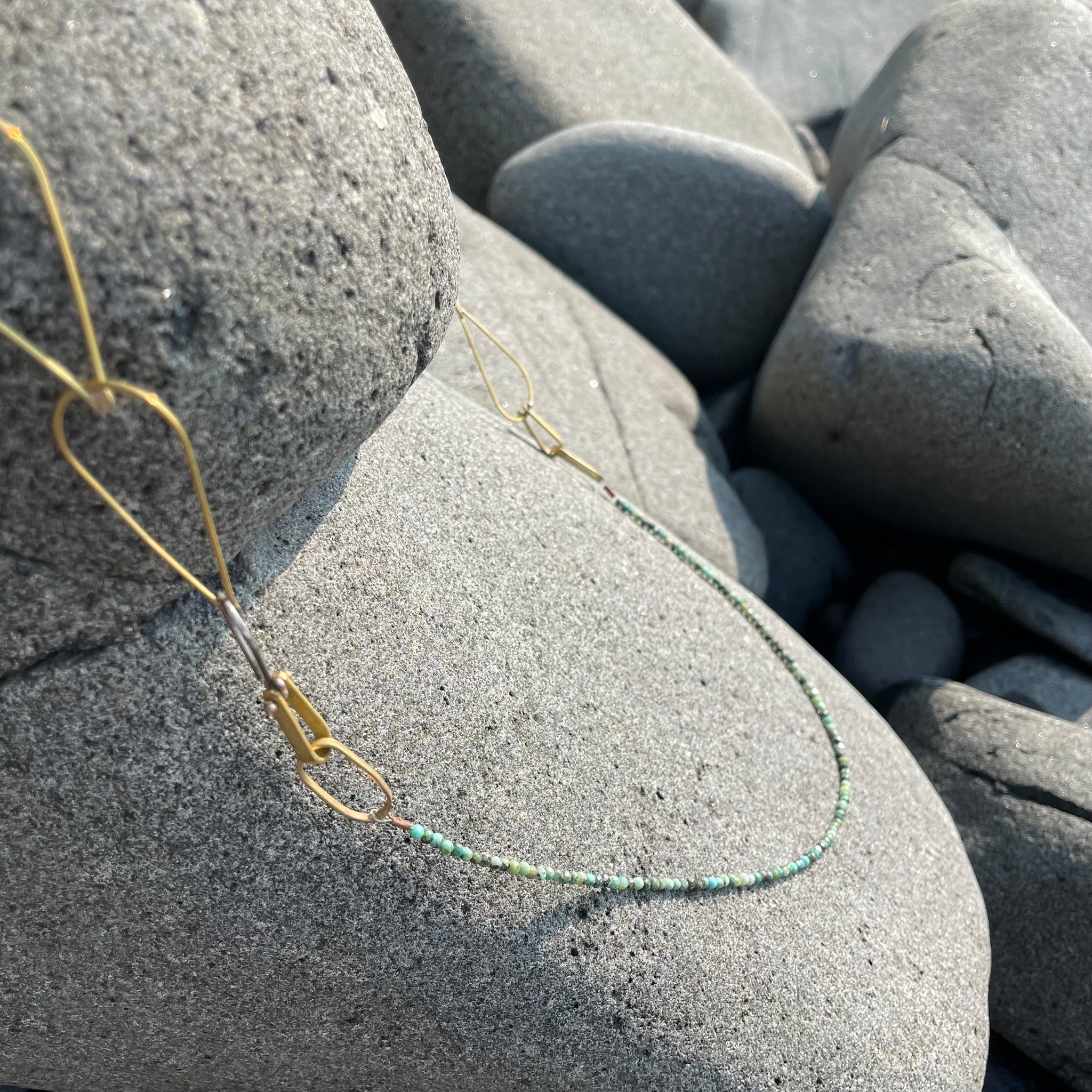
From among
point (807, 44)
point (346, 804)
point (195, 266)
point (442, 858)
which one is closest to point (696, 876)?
point (442, 858)

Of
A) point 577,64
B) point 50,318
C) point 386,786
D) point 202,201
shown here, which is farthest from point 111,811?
point 577,64

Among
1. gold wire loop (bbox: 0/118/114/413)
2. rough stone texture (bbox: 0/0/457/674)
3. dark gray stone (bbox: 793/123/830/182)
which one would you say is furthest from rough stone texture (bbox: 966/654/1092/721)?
dark gray stone (bbox: 793/123/830/182)

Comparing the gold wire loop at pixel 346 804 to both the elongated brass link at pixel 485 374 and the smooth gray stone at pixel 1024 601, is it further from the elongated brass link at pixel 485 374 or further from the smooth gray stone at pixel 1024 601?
the smooth gray stone at pixel 1024 601

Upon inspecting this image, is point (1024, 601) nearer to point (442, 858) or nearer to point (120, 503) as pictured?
point (442, 858)

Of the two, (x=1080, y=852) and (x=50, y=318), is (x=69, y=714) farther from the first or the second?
(x=1080, y=852)

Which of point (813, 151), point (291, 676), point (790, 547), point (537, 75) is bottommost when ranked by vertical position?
point (790, 547)

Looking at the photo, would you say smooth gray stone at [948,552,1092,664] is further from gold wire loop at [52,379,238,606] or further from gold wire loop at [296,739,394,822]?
gold wire loop at [52,379,238,606]

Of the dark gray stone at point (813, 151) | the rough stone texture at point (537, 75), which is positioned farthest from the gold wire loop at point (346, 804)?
the dark gray stone at point (813, 151)
